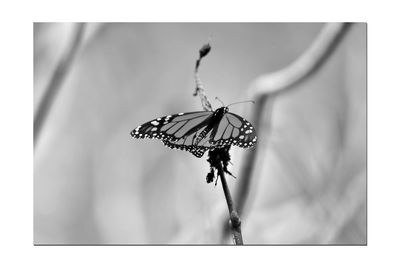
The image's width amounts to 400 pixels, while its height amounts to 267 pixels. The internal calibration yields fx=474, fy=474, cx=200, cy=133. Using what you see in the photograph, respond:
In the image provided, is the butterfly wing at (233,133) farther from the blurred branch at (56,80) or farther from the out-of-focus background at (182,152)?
the blurred branch at (56,80)

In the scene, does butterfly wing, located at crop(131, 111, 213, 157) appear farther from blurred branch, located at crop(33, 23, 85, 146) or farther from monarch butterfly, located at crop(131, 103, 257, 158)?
blurred branch, located at crop(33, 23, 85, 146)

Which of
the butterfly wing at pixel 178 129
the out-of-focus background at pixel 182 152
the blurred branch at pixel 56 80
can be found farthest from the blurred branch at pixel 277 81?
the blurred branch at pixel 56 80

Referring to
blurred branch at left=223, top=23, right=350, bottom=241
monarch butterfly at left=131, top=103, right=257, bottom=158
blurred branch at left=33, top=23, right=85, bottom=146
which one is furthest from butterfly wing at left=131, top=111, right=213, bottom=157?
blurred branch at left=33, top=23, right=85, bottom=146

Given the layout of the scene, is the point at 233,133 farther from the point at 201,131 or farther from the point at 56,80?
the point at 56,80

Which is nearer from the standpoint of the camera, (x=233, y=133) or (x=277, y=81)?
(x=233, y=133)

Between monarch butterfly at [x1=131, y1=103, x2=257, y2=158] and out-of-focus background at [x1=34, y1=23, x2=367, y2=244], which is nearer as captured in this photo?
monarch butterfly at [x1=131, y1=103, x2=257, y2=158]

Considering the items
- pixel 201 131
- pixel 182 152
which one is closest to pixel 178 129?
pixel 201 131

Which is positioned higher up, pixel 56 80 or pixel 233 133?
pixel 56 80
